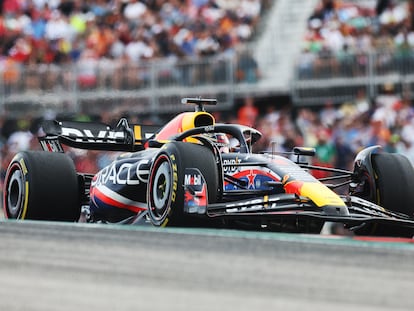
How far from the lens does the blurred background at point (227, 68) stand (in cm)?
1517

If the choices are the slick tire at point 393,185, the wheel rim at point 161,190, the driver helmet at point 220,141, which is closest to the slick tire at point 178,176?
the wheel rim at point 161,190

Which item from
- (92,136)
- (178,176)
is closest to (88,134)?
(92,136)

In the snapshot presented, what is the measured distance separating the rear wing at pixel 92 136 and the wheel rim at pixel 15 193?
2.25ft

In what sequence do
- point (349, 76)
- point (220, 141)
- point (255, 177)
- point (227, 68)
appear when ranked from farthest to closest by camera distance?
point (227, 68)
point (349, 76)
point (220, 141)
point (255, 177)

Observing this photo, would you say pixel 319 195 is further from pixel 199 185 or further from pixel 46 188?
pixel 46 188

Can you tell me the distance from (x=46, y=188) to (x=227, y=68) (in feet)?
27.1

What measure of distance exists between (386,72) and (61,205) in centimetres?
759

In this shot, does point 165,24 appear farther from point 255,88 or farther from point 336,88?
point 336,88

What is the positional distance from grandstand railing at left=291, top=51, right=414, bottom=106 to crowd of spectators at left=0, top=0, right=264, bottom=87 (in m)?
1.98

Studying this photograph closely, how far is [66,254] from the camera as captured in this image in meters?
5.25

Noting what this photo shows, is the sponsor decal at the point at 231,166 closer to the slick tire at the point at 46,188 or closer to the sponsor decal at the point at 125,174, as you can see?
the sponsor decal at the point at 125,174

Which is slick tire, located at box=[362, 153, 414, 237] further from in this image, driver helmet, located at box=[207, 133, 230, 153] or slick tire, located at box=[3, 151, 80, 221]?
slick tire, located at box=[3, 151, 80, 221]

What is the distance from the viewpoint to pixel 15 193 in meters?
9.35

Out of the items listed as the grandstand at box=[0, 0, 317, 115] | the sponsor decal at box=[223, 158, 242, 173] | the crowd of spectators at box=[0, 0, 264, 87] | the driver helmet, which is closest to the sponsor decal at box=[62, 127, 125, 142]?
the driver helmet
